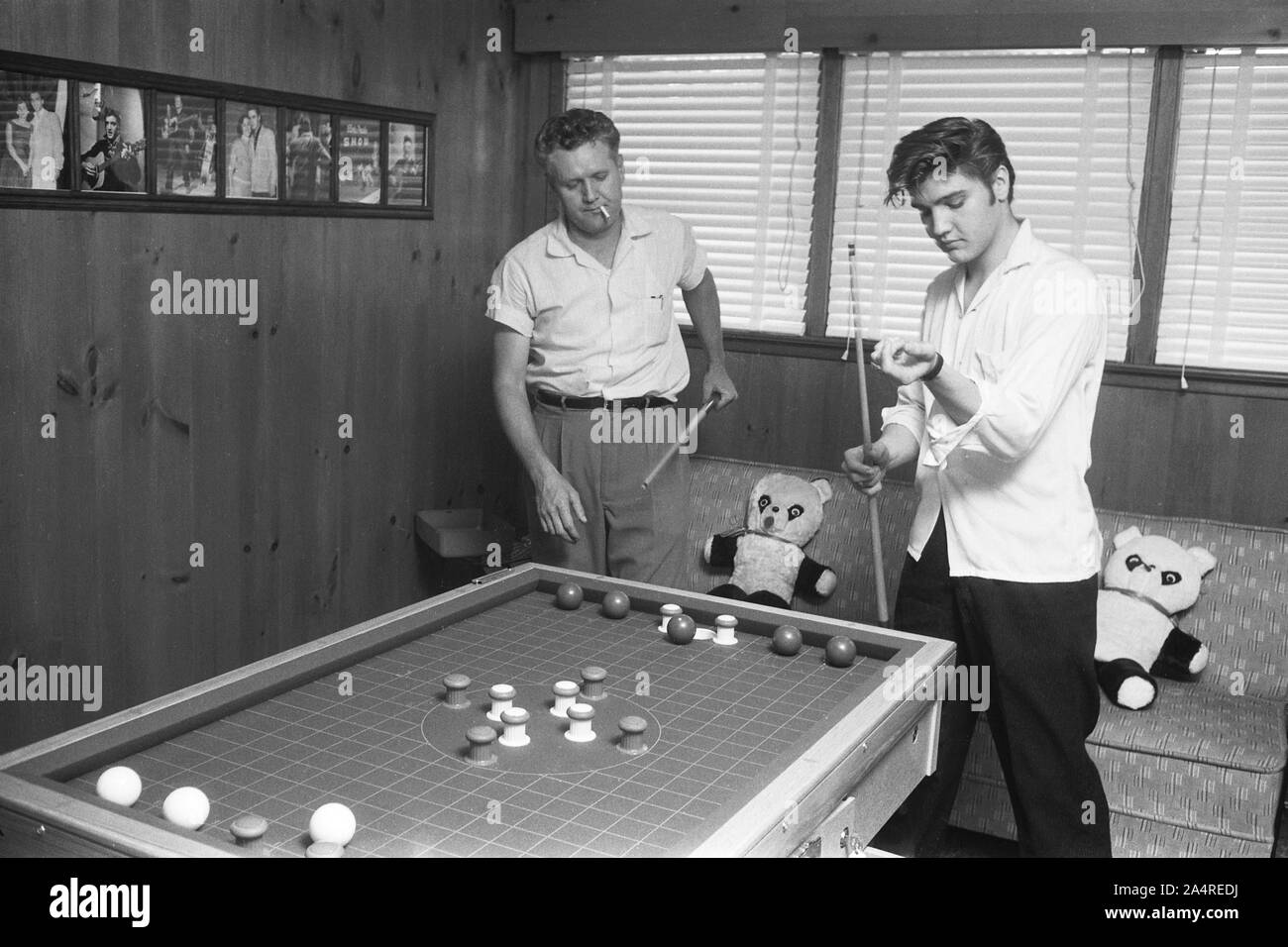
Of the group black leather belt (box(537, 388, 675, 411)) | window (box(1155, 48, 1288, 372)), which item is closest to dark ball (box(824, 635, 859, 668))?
black leather belt (box(537, 388, 675, 411))

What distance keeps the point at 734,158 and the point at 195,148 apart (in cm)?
180

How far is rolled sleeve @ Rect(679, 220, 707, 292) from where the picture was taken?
3725mm

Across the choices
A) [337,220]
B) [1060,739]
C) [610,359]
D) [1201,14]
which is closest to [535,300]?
[610,359]

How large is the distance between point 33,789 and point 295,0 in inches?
106

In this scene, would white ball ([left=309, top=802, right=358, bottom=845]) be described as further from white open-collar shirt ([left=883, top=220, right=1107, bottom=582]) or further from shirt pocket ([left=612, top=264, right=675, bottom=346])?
shirt pocket ([left=612, top=264, right=675, bottom=346])

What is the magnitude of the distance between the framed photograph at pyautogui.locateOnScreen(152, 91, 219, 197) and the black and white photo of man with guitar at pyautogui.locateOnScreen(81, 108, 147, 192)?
7 cm

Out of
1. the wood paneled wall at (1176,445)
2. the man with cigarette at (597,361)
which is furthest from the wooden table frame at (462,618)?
the wood paneled wall at (1176,445)

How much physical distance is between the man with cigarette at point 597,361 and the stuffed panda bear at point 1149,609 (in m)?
1.17

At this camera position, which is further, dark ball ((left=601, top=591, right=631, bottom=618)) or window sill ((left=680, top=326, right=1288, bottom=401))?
window sill ((left=680, top=326, right=1288, bottom=401))

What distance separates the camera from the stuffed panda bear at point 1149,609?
3.50 m

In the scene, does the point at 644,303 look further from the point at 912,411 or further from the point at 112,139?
the point at 112,139

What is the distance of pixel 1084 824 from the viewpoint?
2.64m

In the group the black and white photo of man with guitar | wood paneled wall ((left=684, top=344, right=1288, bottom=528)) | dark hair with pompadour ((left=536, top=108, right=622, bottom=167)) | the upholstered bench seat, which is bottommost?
the upholstered bench seat

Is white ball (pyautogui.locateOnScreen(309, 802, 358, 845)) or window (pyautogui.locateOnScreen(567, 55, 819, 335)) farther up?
window (pyautogui.locateOnScreen(567, 55, 819, 335))
